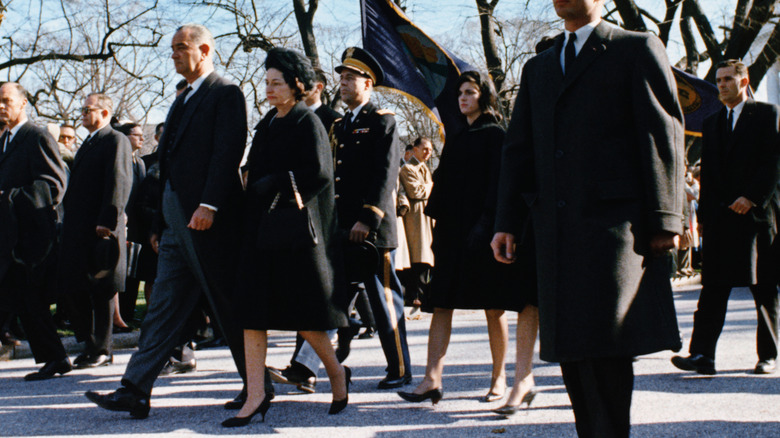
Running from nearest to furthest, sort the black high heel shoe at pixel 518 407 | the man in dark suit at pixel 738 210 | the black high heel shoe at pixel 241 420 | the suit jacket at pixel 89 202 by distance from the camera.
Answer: the black high heel shoe at pixel 241 420
the black high heel shoe at pixel 518 407
the man in dark suit at pixel 738 210
the suit jacket at pixel 89 202

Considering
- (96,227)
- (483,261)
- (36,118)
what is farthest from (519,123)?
(36,118)

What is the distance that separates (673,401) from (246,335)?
237 cm

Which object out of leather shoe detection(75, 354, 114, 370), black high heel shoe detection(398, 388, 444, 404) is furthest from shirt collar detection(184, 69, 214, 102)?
leather shoe detection(75, 354, 114, 370)

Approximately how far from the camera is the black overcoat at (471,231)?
183 inches

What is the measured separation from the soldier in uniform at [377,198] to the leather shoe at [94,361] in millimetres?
2481

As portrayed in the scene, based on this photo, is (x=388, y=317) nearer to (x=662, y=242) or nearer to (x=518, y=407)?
(x=518, y=407)

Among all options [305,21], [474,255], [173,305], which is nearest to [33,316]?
[173,305]

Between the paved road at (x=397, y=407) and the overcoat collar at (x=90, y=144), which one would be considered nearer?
the paved road at (x=397, y=407)

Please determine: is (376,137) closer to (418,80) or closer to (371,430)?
(371,430)

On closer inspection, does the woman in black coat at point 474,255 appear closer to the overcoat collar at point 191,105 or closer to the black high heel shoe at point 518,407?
the black high heel shoe at point 518,407

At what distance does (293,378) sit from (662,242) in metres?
2.94

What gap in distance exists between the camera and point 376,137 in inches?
211

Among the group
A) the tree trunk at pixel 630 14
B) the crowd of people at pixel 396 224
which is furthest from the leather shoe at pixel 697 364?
the tree trunk at pixel 630 14

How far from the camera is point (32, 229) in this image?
6273 millimetres
